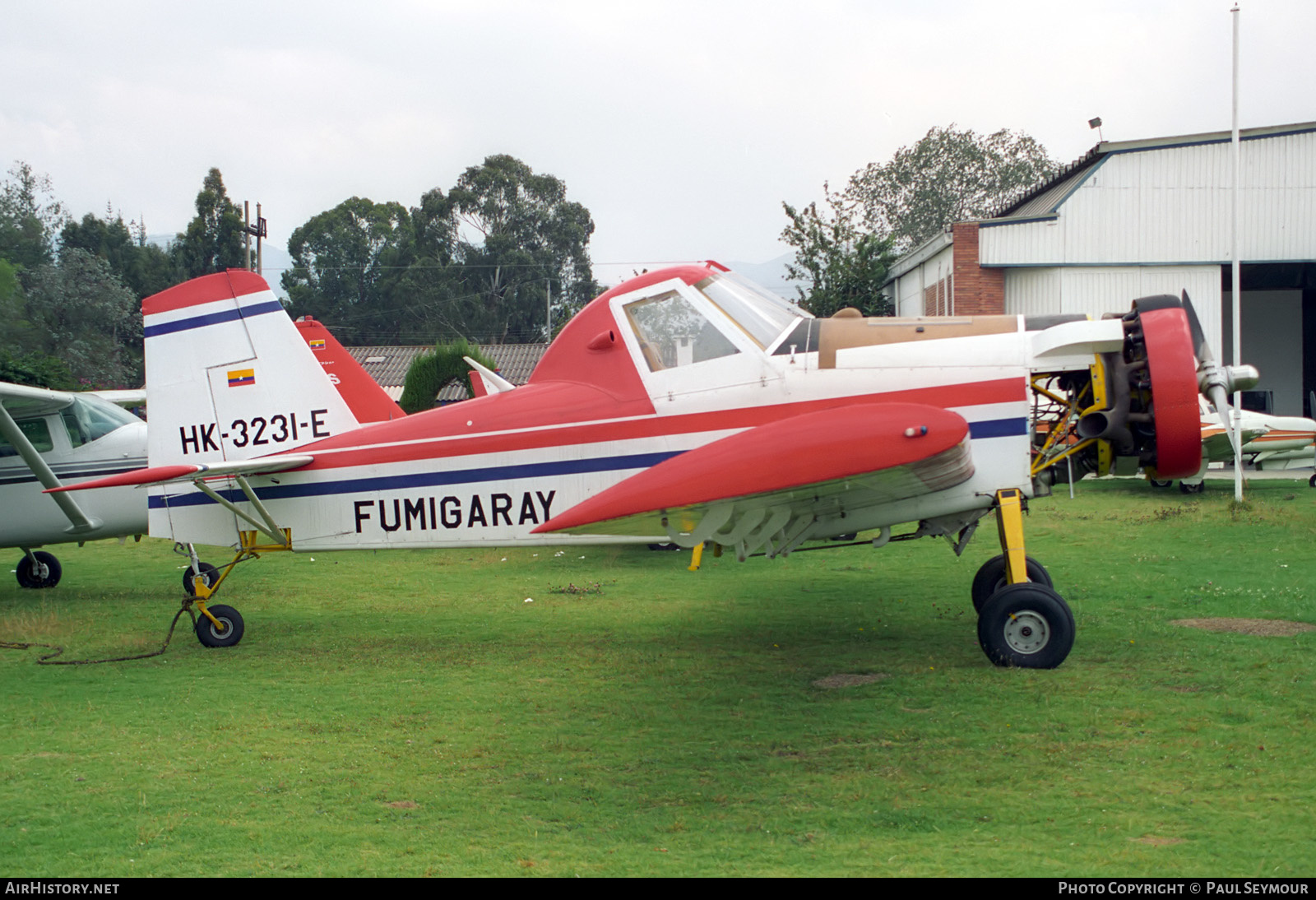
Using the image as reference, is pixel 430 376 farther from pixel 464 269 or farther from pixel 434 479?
pixel 464 269

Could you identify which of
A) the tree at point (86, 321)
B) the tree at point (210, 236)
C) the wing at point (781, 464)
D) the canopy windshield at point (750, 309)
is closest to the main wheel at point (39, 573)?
the canopy windshield at point (750, 309)

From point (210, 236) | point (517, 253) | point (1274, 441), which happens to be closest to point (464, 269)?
point (517, 253)

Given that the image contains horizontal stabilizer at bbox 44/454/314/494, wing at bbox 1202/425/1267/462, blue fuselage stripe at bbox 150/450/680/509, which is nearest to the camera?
blue fuselage stripe at bbox 150/450/680/509

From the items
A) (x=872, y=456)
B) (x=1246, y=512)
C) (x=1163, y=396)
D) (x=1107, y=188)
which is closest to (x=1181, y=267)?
(x=1107, y=188)

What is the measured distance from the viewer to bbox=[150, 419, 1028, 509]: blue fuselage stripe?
6633 millimetres

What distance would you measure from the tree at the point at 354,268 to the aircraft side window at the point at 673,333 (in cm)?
6326

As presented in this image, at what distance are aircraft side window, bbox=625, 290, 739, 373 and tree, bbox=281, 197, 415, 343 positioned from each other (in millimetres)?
63255

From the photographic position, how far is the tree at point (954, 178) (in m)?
68.1

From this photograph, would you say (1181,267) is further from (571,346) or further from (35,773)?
(35,773)

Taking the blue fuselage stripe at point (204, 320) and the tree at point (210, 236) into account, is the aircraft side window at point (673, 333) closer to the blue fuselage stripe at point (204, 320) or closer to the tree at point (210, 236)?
the blue fuselage stripe at point (204, 320)

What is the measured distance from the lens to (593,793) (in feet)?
15.9

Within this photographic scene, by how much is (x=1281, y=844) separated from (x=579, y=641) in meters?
5.44

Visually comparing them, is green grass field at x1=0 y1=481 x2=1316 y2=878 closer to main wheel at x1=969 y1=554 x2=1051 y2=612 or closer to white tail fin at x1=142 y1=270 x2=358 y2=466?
main wheel at x1=969 y1=554 x2=1051 y2=612

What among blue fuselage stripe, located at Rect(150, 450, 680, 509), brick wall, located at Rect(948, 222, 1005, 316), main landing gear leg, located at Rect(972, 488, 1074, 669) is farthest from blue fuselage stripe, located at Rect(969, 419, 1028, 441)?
brick wall, located at Rect(948, 222, 1005, 316)
